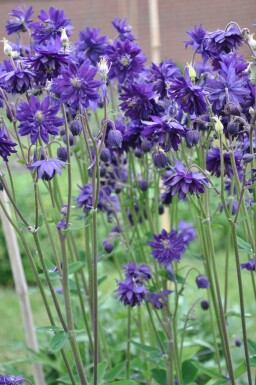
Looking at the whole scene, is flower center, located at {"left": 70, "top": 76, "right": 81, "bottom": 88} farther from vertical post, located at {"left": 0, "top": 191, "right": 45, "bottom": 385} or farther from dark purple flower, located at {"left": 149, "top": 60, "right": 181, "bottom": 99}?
vertical post, located at {"left": 0, "top": 191, "right": 45, "bottom": 385}

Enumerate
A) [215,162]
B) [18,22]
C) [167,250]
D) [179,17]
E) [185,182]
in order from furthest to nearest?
[179,17] < [18,22] < [167,250] < [215,162] < [185,182]

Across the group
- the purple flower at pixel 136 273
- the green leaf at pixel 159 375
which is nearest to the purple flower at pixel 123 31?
the purple flower at pixel 136 273

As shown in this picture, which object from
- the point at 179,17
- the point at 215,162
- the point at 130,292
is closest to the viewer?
the point at 215,162

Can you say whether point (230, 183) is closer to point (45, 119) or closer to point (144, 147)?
point (144, 147)

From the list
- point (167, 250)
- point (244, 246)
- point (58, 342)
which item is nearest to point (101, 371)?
point (58, 342)

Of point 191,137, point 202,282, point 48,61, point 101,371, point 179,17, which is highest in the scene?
point 179,17

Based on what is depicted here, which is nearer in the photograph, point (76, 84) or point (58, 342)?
point (76, 84)

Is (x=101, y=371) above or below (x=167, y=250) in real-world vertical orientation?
below

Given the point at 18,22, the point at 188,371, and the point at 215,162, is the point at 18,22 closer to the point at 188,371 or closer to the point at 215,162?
the point at 215,162
